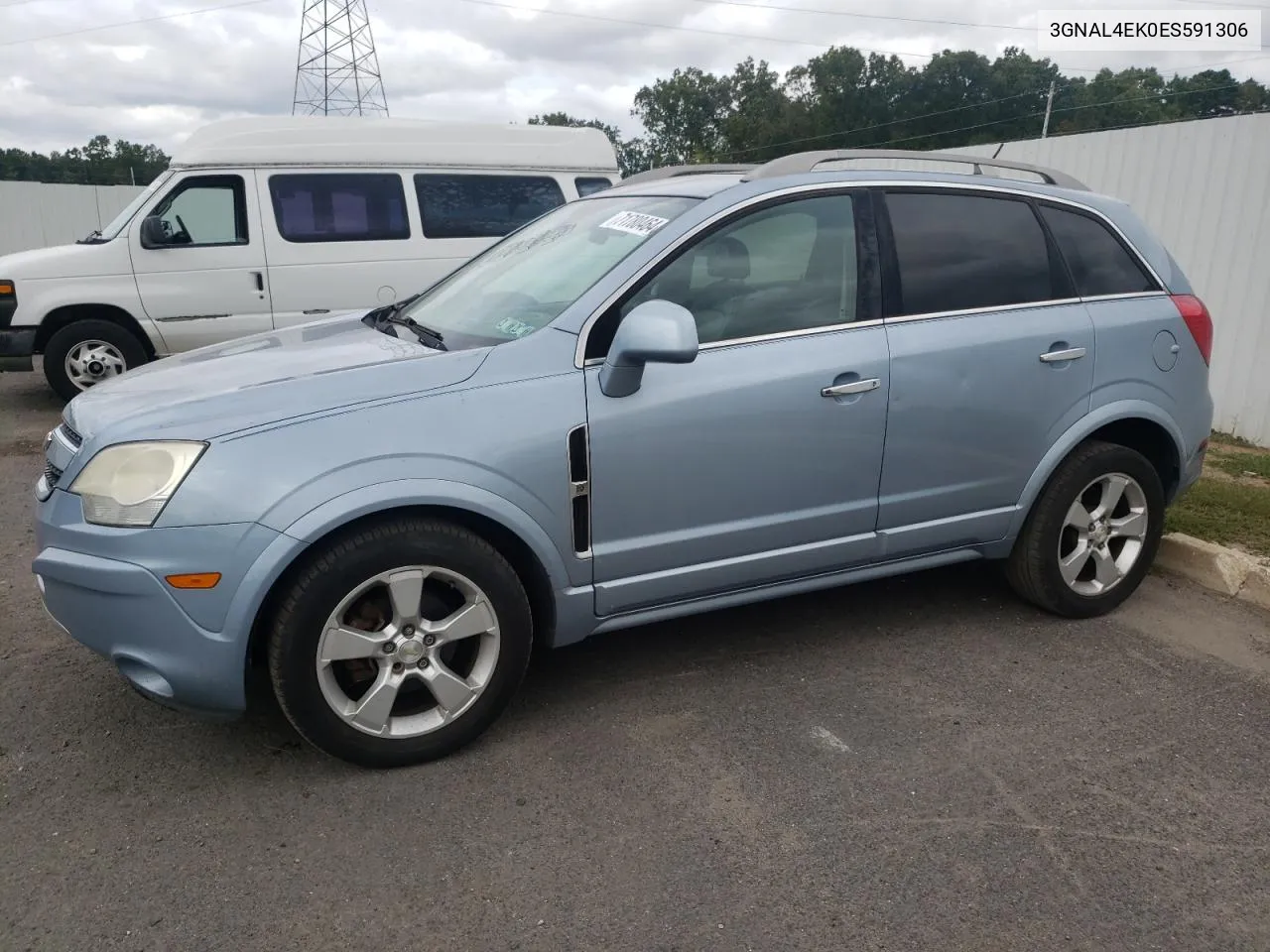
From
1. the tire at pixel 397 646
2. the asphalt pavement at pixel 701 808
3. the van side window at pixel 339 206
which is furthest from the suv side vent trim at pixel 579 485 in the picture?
the van side window at pixel 339 206

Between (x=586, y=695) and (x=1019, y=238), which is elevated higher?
(x=1019, y=238)

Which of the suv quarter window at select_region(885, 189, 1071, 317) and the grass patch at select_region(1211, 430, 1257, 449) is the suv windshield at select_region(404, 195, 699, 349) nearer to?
the suv quarter window at select_region(885, 189, 1071, 317)

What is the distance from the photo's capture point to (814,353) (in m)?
3.47

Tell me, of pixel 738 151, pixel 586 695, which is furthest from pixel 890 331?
pixel 738 151

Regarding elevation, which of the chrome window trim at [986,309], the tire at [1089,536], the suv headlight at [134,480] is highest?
the chrome window trim at [986,309]

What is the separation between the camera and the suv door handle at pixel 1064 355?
12.6ft

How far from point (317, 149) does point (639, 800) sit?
23.3 ft

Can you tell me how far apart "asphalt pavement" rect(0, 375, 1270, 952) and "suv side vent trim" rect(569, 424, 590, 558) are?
26.2 inches

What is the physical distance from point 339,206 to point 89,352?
2.34 metres

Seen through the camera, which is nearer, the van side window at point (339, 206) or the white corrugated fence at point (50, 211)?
Answer: the van side window at point (339, 206)

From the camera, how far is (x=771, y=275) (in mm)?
3518

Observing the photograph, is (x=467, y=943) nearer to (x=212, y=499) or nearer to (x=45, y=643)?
(x=212, y=499)

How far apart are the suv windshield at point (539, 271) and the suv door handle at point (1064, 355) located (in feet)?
4.89

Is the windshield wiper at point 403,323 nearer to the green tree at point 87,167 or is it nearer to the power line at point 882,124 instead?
the green tree at point 87,167
